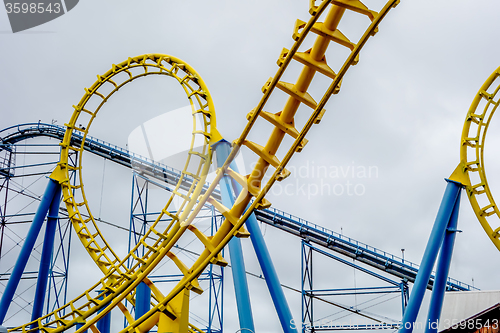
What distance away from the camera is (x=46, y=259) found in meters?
10.6

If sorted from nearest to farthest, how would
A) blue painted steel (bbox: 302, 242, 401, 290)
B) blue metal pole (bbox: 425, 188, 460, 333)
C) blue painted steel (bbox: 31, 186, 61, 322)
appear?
blue metal pole (bbox: 425, 188, 460, 333)
blue painted steel (bbox: 31, 186, 61, 322)
blue painted steel (bbox: 302, 242, 401, 290)

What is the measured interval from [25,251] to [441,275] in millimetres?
8009

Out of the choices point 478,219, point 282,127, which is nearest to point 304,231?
point 478,219

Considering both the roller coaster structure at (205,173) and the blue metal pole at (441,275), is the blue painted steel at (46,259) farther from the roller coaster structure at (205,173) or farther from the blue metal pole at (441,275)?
the blue metal pole at (441,275)

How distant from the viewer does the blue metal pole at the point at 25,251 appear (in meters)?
10.6

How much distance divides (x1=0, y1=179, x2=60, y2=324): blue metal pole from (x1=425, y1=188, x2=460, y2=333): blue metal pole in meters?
7.70

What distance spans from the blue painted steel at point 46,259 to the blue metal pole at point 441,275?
7180 mm

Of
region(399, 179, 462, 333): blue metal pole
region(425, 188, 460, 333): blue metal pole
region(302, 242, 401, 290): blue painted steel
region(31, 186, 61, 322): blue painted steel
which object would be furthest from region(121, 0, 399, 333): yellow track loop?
region(302, 242, 401, 290): blue painted steel

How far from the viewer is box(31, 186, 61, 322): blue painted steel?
409 inches

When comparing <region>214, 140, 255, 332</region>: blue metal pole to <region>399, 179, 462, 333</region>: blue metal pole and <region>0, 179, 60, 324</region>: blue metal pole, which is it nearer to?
<region>399, 179, 462, 333</region>: blue metal pole

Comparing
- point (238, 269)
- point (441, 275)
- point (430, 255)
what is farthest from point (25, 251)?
point (441, 275)

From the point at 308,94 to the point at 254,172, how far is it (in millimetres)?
1337

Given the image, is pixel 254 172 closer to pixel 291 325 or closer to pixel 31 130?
pixel 291 325

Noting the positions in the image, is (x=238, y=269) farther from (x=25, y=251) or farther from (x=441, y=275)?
(x=25, y=251)
